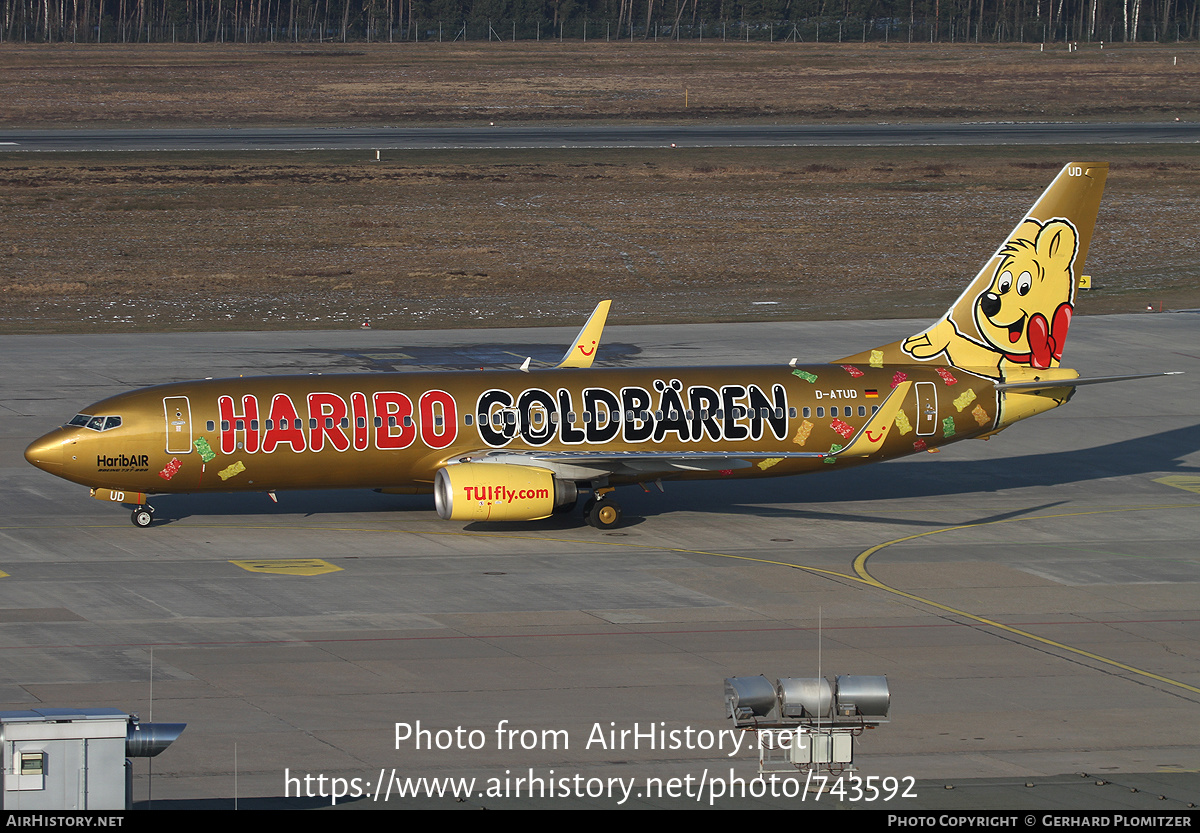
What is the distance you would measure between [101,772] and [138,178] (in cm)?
9199

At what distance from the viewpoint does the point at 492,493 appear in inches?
1602

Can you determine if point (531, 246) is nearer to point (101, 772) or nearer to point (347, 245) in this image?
point (347, 245)

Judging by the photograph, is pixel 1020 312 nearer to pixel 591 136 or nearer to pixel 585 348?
pixel 585 348

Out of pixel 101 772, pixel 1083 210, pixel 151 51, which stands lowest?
pixel 101 772

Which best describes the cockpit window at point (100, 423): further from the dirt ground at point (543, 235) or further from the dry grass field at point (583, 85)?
the dry grass field at point (583, 85)

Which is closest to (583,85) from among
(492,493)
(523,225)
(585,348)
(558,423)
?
(523,225)

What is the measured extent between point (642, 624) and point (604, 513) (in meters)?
9.27

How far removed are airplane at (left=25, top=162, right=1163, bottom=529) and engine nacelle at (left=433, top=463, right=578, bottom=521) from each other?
0.05 meters

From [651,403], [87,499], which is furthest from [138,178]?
[651,403]

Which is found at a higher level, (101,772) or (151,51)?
(151,51)

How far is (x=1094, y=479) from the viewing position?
5044 cm

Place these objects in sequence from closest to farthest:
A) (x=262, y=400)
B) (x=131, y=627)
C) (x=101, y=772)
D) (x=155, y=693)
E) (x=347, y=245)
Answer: (x=101, y=772) < (x=155, y=693) < (x=131, y=627) < (x=262, y=400) < (x=347, y=245)

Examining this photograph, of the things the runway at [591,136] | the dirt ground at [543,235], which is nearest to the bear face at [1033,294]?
the dirt ground at [543,235]

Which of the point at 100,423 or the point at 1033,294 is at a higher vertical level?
the point at 1033,294
